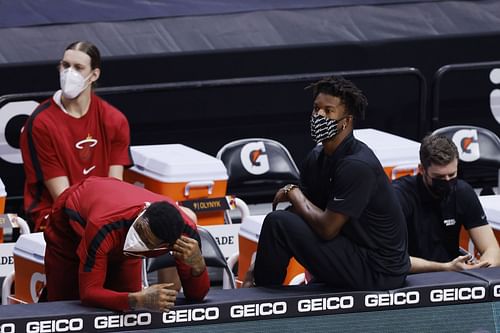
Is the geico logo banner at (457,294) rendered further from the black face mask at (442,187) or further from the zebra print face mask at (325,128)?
the black face mask at (442,187)

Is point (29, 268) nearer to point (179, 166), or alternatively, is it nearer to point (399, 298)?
point (179, 166)

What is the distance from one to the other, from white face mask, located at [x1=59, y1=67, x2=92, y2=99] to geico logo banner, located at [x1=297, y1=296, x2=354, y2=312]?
2369 millimetres

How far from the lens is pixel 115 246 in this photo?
5.29 metres

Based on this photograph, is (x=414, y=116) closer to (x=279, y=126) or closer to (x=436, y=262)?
(x=279, y=126)

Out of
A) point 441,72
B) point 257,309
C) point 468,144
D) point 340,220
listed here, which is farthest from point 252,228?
point 441,72

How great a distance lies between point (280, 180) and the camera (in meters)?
8.30

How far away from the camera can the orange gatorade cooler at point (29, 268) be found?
634 centimetres

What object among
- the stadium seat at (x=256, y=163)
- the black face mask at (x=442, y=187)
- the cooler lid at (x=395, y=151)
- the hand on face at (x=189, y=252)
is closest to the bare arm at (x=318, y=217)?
the hand on face at (x=189, y=252)

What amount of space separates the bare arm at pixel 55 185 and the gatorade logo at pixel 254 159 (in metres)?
1.46

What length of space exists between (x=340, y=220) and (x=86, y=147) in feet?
7.33

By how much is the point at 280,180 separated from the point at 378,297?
117 inches

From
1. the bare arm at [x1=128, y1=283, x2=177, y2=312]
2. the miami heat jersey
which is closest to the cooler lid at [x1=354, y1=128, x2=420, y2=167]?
the miami heat jersey

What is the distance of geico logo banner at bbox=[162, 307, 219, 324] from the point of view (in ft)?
16.6

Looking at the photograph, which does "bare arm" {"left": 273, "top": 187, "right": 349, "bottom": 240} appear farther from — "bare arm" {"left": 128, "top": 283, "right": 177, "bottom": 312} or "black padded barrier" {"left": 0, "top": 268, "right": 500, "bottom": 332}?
"bare arm" {"left": 128, "top": 283, "right": 177, "bottom": 312}
